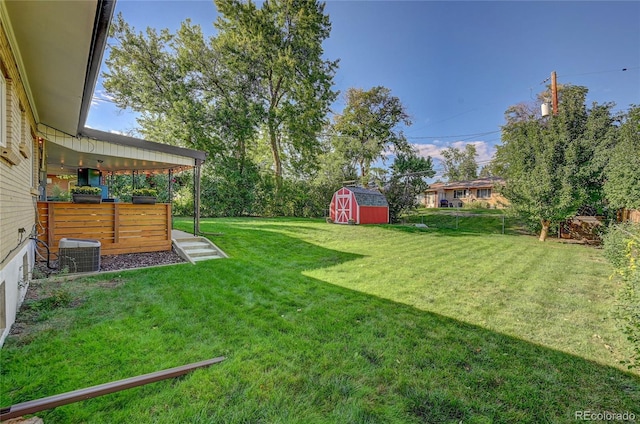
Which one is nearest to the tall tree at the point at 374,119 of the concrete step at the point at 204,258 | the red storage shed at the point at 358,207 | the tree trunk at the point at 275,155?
the tree trunk at the point at 275,155

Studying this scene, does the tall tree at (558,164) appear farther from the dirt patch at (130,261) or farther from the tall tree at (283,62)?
the dirt patch at (130,261)

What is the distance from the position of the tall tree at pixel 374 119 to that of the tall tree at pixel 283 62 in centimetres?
432

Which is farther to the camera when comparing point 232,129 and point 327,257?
point 232,129

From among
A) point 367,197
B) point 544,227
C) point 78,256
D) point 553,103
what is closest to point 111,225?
point 78,256

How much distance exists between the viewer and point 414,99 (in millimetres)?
25688

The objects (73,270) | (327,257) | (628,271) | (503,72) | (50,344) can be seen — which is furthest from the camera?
(503,72)

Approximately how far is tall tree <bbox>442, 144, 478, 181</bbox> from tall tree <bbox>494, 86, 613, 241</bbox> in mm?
29819

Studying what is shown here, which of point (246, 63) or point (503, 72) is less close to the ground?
point (246, 63)

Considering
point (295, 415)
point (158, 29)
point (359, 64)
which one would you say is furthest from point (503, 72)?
point (158, 29)

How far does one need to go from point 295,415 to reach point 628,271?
4627mm

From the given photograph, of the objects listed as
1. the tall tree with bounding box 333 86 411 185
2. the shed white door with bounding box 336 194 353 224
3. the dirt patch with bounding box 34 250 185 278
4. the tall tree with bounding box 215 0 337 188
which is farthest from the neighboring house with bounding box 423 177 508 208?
the dirt patch with bounding box 34 250 185 278

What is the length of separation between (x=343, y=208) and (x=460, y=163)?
115 feet

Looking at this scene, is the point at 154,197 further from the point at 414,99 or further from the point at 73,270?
the point at 414,99

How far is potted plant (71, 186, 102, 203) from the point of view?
5.73 meters
